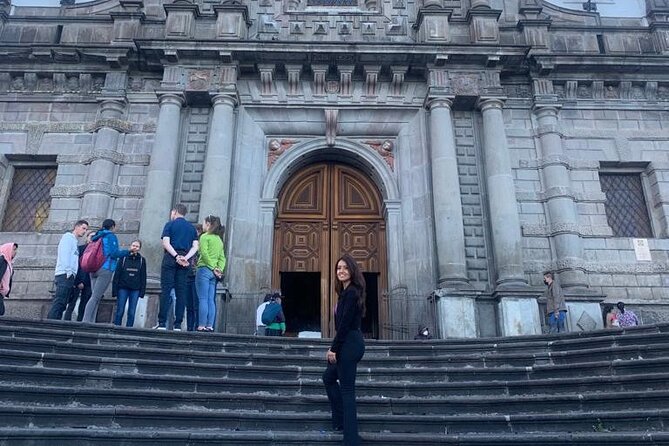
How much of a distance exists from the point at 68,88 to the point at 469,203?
1090cm

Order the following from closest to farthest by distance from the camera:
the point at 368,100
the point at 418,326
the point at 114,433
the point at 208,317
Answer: the point at 114,433, the point at 208,317, the point at 418,326, the point at 368,100

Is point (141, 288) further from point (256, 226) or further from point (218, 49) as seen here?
point (218, 49)

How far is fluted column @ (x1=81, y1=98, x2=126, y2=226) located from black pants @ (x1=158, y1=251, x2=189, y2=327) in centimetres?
450

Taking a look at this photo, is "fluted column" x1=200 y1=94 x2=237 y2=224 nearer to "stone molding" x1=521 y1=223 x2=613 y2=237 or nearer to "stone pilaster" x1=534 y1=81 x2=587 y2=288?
"stone molding" x1=521 y1=223 x2=613 y2=237

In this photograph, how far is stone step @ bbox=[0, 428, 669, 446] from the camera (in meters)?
4.75

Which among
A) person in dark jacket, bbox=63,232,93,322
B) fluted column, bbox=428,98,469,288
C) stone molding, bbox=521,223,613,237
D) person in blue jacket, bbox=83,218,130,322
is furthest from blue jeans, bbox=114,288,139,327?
stone molding, bbox=521,223,613,237

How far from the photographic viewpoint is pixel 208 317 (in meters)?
8.63

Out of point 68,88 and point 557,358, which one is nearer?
point 557,358

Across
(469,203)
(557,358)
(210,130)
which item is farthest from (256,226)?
(557,358)

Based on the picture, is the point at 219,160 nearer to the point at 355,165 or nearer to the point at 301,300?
the point at 355,165

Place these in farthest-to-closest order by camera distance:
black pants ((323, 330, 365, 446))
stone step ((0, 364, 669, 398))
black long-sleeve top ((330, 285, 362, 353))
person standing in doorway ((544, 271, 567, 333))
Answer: person standing in doorway ((544, 271, 567, 333)) → stone step ((0, 364, 669, 398)) → black long-sleeve top ((330, 285, 362, 353)) → black pants ((323, 330, 365, 446))

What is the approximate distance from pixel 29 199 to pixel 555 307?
42.1ft

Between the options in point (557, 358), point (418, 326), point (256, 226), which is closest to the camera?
point (557, 358)

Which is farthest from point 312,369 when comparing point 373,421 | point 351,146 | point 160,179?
point 351,146
